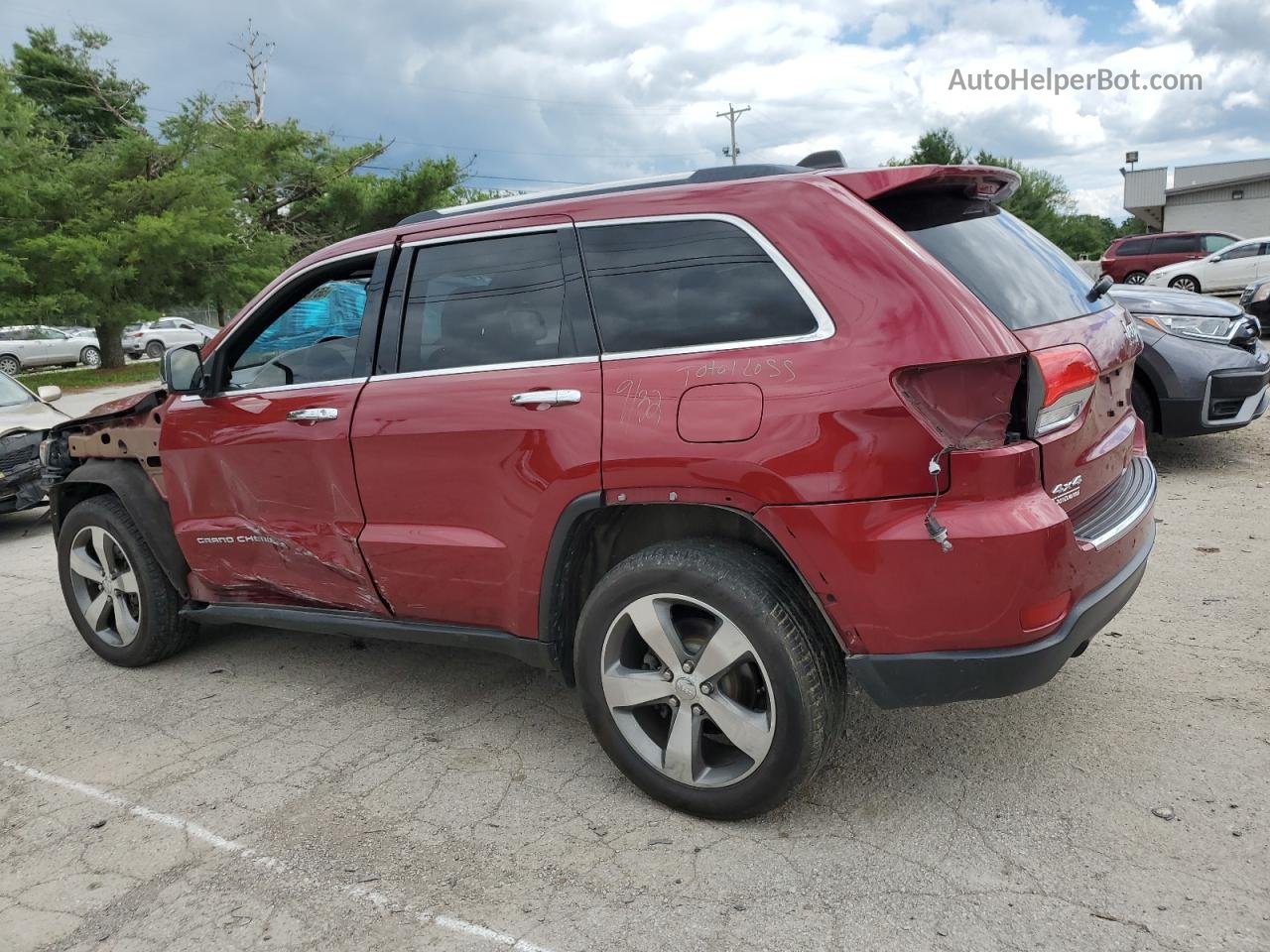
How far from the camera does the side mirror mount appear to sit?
13.0ft

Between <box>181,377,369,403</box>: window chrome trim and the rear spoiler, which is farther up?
the rear spoiler

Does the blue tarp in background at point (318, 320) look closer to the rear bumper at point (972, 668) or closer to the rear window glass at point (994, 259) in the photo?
the rear window glass at point (994, 259)

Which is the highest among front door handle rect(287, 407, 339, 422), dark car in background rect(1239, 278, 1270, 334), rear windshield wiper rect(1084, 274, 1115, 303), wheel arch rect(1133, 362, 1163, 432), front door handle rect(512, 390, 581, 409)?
rear windshield wiper rect(1084, 274, 1115, 303)

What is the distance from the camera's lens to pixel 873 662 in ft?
8.46

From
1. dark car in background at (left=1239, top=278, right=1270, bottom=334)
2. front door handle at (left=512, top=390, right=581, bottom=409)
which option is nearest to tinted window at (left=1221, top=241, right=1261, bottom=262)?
dark car in background at (left=1239, top=278, right=1270, bottom=334)

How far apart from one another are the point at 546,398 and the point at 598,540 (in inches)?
19.5

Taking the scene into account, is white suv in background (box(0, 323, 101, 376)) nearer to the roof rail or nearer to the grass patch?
the grass patch

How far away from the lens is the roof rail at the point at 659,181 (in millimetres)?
2928

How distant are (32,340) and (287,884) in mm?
32905

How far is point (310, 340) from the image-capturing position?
384 cm

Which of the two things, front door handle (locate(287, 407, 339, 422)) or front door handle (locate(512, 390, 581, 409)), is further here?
front door handle (locate(287, 407, 339, 422))

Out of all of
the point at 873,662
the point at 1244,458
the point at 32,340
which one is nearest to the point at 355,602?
the point at 873,662

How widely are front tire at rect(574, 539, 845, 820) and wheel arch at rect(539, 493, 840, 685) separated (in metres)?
0.09

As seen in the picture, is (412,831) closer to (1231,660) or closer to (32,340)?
(1231,660)
